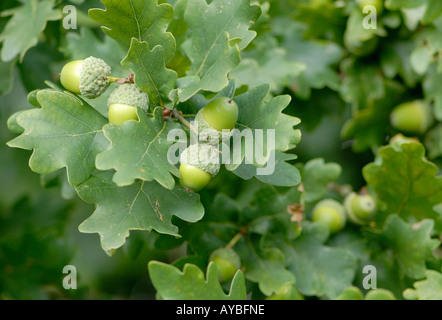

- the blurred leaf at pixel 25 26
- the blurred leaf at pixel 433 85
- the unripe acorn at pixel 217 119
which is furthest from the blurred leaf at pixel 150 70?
the blurred leaf at pixel 433 85

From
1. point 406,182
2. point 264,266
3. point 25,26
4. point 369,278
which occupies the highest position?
point 25,26

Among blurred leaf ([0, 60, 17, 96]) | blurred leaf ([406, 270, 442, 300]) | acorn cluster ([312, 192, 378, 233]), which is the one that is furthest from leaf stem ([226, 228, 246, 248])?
blurred leaf ([0, 60, 17, 96])

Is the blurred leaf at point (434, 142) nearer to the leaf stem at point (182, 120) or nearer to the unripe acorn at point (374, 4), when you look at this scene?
the unripe acorn at point (374, 4)

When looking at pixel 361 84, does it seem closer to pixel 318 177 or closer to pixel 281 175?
pixel 318 177

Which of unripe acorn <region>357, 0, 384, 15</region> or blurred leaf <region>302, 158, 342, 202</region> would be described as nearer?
blurred leaf <region>302, 158, 342, 202</region>

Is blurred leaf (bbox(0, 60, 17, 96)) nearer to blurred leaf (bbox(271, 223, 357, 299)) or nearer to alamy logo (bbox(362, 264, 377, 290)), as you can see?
blurred leaf (bbox(271, 223, 357, 299))

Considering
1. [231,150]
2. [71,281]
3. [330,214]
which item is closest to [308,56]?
[330,214]
